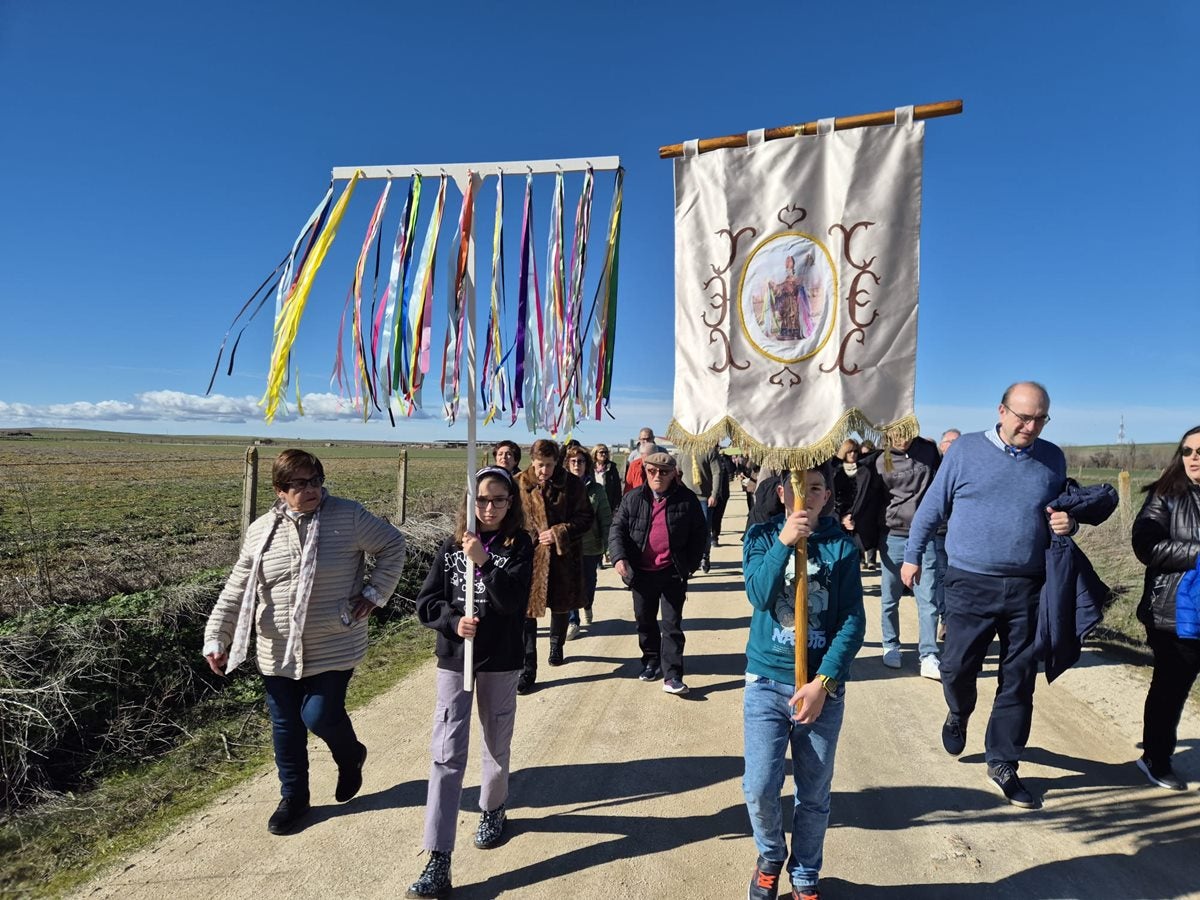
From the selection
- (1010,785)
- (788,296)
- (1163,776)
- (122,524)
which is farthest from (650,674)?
(122,524)

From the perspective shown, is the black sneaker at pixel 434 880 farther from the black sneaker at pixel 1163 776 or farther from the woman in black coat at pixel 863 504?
the woman in black coat at pixel 863 504

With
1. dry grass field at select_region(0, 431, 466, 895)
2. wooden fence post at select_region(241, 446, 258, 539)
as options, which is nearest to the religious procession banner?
dry grass field at select_region(0, 431, 466, 895)

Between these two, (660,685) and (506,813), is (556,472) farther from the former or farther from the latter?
(506,813)

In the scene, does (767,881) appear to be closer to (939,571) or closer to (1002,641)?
(1002,641)

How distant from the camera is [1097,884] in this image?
2.87m

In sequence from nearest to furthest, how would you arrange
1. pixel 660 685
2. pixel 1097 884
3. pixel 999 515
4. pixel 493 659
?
pixel 1097 884
pixel 493 659
pixel 999 515
pixel 660 685

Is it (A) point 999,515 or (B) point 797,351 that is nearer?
(B) point 797,351

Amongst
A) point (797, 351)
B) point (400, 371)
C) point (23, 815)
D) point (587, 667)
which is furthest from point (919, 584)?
point (23, 815)

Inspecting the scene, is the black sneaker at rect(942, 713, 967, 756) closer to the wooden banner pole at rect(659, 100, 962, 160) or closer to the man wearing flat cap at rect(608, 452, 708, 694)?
the man wearing flat cap at rect(608, 452, 708, 694)

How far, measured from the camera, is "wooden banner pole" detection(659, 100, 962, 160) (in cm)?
298

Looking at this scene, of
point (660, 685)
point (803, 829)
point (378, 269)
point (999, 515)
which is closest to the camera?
point (803, 829)

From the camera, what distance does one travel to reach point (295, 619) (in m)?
3.27

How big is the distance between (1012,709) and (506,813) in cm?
284

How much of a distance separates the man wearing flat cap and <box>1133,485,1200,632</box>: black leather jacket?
2724 mm
